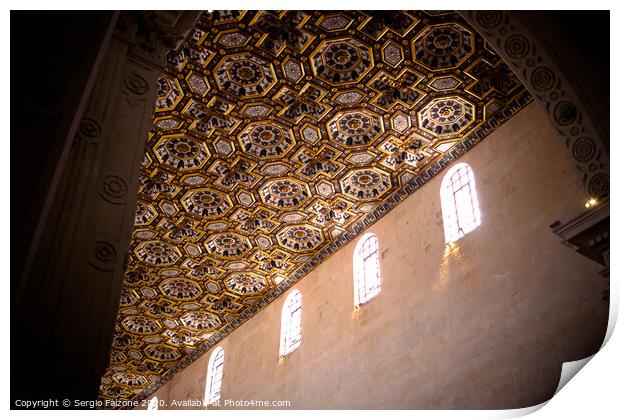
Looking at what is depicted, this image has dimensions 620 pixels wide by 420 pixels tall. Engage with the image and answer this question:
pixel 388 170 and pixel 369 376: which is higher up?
pixel 388 170

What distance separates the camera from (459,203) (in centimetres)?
1196

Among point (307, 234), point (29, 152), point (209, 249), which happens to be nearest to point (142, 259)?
point (209, 249)

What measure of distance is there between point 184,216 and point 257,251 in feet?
6.67

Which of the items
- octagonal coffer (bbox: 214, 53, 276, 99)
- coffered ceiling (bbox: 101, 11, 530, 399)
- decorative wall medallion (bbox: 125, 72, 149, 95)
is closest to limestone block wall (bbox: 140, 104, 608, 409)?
coffered ceiling (bbox: 101, 11, 530, 399)

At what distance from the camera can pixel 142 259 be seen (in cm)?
1551

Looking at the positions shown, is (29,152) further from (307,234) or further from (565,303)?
(307,234)

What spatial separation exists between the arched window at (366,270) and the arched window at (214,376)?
5566mm

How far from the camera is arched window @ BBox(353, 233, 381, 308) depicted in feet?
43.8

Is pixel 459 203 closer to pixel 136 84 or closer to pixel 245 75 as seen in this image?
pixel 245 75

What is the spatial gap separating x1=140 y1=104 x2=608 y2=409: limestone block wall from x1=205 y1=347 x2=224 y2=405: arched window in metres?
2.70

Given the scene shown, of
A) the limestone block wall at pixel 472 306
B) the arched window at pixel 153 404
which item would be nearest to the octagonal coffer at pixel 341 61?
the limestone block wall at pixel 472 306


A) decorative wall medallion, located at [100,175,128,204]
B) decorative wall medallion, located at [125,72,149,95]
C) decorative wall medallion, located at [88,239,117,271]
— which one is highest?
decorative wall medallion, located at [125,72,149,95]

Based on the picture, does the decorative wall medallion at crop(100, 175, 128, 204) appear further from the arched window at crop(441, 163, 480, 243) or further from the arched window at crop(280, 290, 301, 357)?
the arched window at crop(280, 290, 301, 357)

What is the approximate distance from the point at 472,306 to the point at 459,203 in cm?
216
